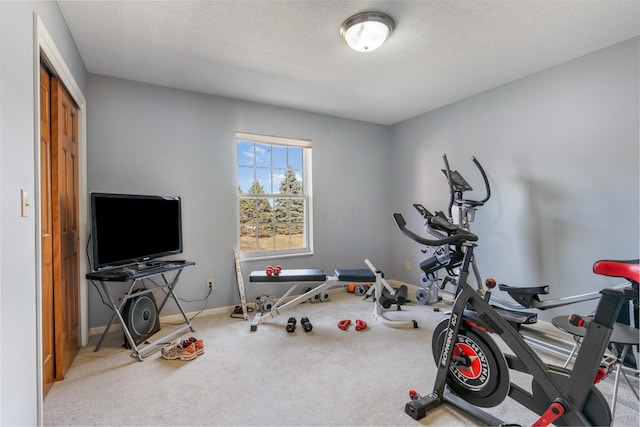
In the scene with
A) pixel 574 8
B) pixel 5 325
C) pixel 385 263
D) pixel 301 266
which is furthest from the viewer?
pixel 385 263

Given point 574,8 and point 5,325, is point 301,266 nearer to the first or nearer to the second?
point 5,325

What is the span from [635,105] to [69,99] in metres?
4.45

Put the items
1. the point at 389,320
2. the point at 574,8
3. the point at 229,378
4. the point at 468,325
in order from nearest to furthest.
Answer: the point at 468,325 < the point at 574,8 < the point at 229,378 < the point at 389,320

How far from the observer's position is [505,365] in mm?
1579

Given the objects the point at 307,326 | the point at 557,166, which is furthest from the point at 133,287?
the point at 557,166

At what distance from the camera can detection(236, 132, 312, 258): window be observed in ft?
12.4

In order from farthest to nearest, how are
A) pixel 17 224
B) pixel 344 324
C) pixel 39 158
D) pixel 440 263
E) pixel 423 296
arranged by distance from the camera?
pixel 423 296 < pixel 344 324 < pixel 440 263 < pixel 39 158 < pixel 17 224

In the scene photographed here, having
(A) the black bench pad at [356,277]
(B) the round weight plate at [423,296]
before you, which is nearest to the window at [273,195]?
(A) the black bench pad at [356,277]

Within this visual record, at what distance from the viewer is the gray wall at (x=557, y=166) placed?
2412mm

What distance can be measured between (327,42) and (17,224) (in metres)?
2.24

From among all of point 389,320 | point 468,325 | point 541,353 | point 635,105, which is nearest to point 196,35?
point 468,325

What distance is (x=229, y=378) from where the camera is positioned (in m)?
2.13

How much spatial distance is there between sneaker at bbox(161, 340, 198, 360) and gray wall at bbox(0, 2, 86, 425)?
100cm

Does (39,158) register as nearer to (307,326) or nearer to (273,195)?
(307,326)
